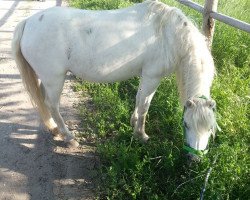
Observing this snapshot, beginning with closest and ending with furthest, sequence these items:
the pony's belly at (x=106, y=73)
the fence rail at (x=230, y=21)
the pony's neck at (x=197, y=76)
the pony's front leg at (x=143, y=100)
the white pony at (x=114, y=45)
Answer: the pony's neck at (x=197, y=76) < the white pony at (x=114, y=45) < the pony's belly at (x=106, y=73) < the pony's front leg at (x=143, y=100) < the fence rail at (x=230, y=21)

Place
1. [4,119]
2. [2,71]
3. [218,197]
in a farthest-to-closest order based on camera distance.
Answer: [2,71] → [4,119] → [218,197]

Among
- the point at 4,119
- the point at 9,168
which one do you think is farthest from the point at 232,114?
the point at 4,119

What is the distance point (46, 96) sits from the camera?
3.49m

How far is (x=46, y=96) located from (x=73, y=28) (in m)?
0.94

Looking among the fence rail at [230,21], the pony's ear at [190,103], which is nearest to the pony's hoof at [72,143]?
the pony's ear at [190,103]

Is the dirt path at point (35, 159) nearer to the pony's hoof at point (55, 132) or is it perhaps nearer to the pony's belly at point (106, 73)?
the pony's hoof at point (55, 132)

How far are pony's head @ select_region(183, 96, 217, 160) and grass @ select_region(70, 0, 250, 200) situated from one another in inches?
6.3

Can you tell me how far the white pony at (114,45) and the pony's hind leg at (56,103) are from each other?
14mm

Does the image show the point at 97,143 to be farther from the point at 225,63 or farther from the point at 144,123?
the point at 225,63

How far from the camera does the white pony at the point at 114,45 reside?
3.01m

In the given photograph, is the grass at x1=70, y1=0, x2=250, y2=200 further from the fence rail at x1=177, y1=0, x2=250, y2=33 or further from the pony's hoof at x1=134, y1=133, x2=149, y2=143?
the fence rail at x1=177, y1=0, x2=250, y2=33

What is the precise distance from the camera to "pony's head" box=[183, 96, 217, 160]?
2.49 meters

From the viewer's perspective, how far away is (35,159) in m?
3.27

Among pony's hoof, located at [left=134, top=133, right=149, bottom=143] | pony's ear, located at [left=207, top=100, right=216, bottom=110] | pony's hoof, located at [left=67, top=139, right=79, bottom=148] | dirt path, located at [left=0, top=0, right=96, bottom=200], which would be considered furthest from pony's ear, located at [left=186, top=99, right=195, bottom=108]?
pony's hoof, located at [left=67, top=139, right=79, bottom=148]
